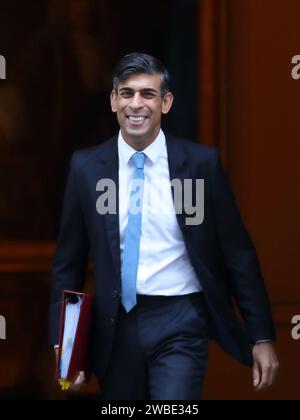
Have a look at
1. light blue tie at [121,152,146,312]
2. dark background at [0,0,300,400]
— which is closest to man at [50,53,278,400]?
light blue tie at [121,152,146,312]

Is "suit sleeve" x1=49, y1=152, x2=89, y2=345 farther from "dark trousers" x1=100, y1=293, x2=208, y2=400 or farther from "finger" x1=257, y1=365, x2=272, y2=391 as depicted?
"finger" x1=257, y1=365, x2=272, y2=391

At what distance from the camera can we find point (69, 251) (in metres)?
5.41

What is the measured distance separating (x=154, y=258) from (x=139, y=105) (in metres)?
0.62

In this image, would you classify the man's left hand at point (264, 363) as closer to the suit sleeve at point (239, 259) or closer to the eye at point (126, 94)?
the suit sleeve at point (239, 259)

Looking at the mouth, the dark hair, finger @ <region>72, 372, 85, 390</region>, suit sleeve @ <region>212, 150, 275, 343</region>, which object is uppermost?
the dark hair

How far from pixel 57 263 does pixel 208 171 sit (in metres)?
0.73

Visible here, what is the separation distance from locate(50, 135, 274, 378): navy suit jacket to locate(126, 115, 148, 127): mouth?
16cm

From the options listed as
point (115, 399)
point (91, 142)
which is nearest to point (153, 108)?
point (115, 399)

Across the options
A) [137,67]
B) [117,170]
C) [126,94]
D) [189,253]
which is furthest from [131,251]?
[137,67]

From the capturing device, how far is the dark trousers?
17.1 ft

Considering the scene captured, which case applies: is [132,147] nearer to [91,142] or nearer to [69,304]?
[69,304]

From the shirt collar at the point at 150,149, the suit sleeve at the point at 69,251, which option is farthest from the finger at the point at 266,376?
the shirt collar at the point at 150,149

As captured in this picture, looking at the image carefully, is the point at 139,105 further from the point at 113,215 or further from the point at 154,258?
the point at 154,258

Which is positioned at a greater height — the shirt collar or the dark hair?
the dark hair
